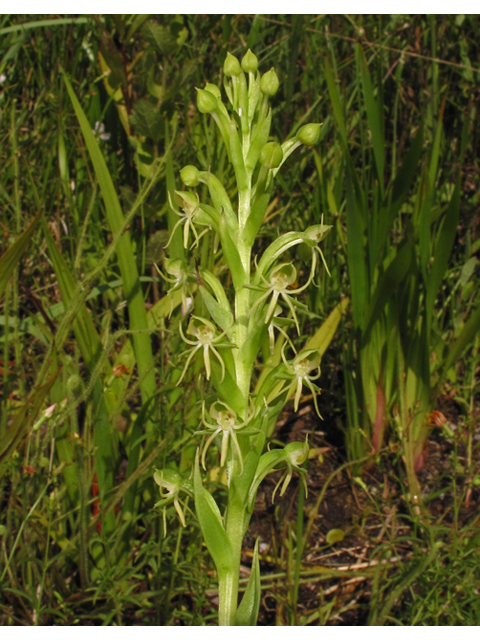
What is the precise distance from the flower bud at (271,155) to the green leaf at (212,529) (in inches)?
18.2

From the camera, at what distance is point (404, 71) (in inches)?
114

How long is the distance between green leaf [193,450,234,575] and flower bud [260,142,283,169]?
46 cm

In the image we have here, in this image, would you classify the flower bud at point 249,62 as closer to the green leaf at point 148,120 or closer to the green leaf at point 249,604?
the green leaf at point 249,604

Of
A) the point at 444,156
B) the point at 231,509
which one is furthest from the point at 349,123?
the point at 231,509

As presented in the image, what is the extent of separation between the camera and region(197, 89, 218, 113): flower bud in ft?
2.77

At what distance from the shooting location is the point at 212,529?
820 millimetres

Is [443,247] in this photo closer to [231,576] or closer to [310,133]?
[310,133]

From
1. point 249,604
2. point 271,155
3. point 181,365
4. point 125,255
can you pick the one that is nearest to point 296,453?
point 249,604

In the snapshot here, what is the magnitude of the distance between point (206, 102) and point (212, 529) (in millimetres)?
657

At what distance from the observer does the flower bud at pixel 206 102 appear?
2.77 feet

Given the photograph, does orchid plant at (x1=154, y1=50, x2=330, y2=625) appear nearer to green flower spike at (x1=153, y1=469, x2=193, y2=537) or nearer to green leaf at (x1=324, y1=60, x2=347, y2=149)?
green flower spike at (x1=153, y1=469, x2=193, y2=537)

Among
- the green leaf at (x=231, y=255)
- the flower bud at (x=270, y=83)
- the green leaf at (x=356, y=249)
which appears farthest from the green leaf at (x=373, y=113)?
the green leaf at (x=231, y=255)

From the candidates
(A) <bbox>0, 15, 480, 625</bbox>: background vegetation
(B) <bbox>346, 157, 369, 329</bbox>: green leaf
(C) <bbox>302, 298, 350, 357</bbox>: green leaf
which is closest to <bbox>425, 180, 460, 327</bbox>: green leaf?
(A) <bbox>0, 15, 480, 625</bbox>: background vegetation

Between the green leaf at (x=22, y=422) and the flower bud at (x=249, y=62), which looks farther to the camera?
the green leaf at (x=22, y=422)
